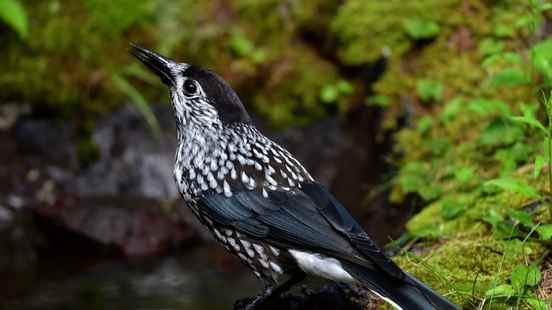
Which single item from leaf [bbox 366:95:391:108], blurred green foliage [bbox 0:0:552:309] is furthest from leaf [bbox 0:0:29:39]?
leaf [bbox 366:95:391:108]

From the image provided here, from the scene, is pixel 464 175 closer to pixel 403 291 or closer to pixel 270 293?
pixel 270 293

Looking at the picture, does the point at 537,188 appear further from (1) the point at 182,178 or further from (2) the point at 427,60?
(2) the point at 427,60

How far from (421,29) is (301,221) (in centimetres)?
325

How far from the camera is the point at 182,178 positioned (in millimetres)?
3785

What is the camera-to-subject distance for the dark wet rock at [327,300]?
346cm

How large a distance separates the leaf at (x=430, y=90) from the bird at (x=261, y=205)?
2.22 metres

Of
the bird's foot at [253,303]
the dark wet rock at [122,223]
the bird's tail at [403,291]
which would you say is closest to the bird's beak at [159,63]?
the bird's foot at [253,303]

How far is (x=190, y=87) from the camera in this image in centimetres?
405

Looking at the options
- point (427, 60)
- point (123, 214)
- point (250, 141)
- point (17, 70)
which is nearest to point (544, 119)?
point (427, 60)

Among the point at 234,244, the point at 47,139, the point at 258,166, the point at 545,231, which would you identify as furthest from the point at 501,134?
the point at 47,139

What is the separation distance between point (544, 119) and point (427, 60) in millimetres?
1525

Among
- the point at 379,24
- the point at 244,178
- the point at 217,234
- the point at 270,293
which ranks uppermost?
the point at 379,24

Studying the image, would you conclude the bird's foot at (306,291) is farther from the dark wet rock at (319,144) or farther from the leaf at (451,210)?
the dark wet rock at (319,144)

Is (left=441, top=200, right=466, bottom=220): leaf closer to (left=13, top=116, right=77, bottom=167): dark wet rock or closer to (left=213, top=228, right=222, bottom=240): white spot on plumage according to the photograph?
(left=213, top=228, right=222, bottom=240): white spot on plumage
